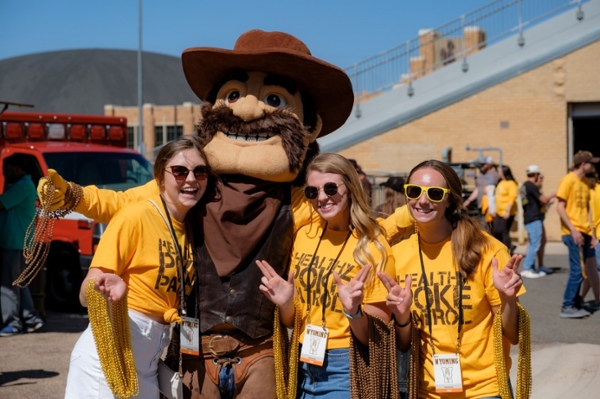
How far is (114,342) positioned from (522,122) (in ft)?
60.9

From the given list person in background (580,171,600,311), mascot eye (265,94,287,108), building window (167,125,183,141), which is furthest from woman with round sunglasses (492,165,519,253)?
building window (167,125,183,141)

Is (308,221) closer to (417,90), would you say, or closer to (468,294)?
(468,294)

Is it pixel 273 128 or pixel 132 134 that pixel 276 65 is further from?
pixel 132 134

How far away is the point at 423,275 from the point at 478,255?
0.26 m

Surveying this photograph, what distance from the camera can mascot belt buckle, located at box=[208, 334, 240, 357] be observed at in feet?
13.2

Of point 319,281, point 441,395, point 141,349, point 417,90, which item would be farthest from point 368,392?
point 417,90

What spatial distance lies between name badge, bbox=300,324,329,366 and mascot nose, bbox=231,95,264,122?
1.24m

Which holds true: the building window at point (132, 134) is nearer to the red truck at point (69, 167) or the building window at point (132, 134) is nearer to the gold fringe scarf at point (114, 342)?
the red truck at point (69, 167)

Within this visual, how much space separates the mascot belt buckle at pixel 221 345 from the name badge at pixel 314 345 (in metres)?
0.42

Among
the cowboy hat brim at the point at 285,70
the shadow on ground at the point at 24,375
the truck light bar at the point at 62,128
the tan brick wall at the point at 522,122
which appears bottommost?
the shadow on ground at the point at 24,375

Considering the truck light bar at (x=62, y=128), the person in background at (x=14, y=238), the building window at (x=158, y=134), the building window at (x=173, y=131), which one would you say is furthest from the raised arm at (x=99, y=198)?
the building window at (x=158, y=134)

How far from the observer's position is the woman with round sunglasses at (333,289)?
367cm

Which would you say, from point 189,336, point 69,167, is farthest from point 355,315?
point 69,167

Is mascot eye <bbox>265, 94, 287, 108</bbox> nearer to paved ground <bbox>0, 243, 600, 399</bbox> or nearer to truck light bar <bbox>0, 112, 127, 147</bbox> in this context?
paved ground <bbox>0, 243, 600, 399</bbox>
